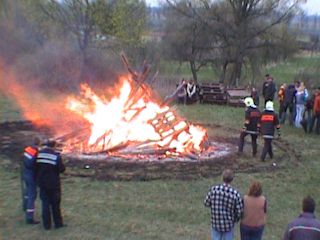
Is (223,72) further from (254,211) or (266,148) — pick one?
(254,211)

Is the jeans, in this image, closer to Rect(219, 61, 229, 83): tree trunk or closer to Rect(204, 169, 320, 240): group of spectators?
Rect(204, 169, 320, 240): group of spectators

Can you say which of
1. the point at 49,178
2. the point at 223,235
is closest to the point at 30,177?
the point at 49,178

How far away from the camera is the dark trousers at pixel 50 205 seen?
9.72 metres

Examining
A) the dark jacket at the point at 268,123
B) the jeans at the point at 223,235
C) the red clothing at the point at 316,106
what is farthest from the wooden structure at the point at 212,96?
the jeans at the point at 223,235

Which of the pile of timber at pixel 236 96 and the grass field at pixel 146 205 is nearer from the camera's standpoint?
the grass field at pixel 146 205

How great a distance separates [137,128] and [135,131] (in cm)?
11

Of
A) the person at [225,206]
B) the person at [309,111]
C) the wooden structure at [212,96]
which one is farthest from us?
the wooden structure at [212,96]

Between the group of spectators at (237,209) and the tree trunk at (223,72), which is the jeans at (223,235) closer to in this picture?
the group of spectators at (237,209)

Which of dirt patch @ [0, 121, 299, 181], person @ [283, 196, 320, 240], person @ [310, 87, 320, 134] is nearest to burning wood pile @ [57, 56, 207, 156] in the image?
dirt patch @ [0, 121, 299, 181]

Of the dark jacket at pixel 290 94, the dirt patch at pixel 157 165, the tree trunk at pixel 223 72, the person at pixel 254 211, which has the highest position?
the tree trunk at pixel 223 72

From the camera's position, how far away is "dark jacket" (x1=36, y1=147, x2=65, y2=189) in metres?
9.64

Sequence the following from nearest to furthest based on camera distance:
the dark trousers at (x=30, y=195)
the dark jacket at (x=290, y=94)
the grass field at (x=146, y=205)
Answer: the grass field at (x=146, y=205), the dark trousers at (x=30, y=195), the dark jacket at (x=290, y=94)

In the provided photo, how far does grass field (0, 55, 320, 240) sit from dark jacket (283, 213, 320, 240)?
306 centimetres

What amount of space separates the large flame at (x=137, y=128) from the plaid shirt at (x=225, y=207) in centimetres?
760
